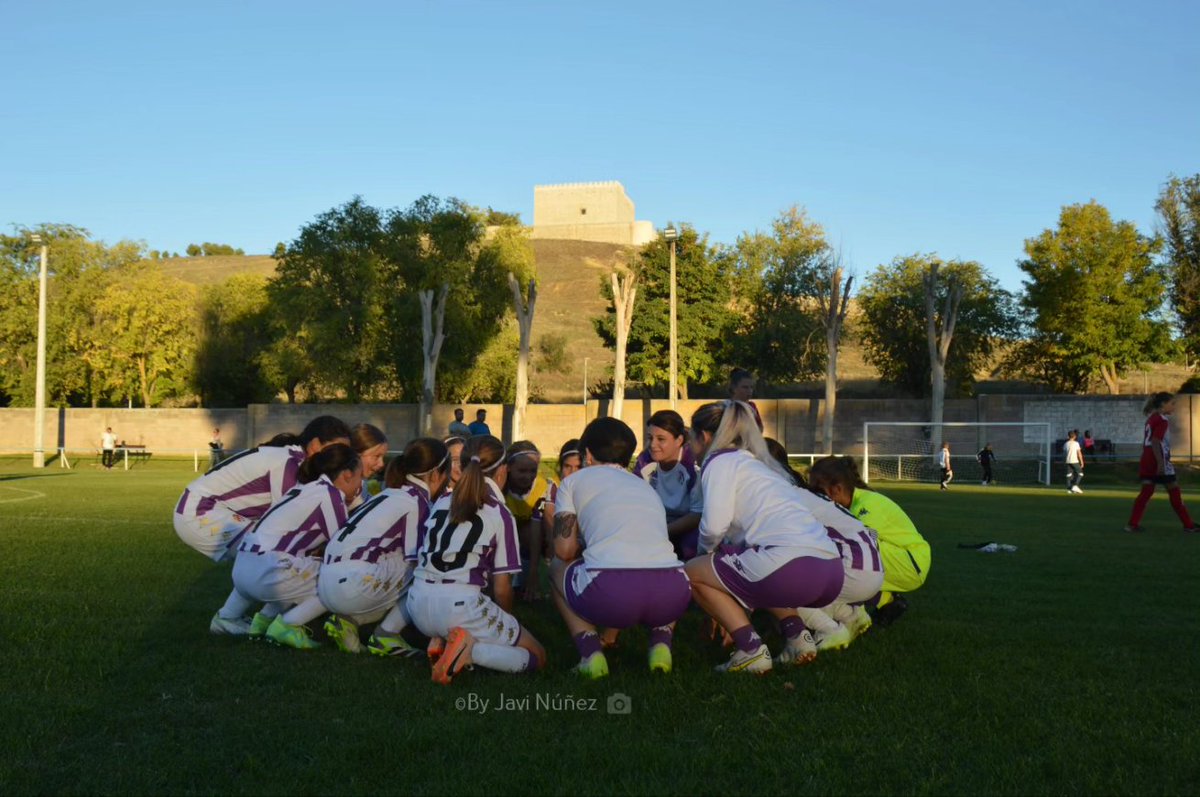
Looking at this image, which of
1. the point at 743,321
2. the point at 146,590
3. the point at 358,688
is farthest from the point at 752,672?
the point at 743,321

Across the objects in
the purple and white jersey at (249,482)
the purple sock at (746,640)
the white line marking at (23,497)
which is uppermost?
the purple and white jersey at (249,482)

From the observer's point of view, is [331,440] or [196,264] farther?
[196,264]

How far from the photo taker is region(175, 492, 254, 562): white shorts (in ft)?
22.6

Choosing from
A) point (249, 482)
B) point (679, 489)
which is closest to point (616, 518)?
point (679, 489)

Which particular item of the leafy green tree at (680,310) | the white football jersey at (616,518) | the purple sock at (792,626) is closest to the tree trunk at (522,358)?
the leafy green tree at (680,310)

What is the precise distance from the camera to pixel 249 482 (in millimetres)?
7027

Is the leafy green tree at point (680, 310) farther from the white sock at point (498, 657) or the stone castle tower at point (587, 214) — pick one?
the stone castle tower at point (587, 214)

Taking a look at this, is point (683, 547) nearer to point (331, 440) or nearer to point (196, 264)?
point (331, 440)

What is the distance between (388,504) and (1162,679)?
4.26m

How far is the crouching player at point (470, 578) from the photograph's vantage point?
502 cm

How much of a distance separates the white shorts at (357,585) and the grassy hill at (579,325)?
39.7 meters

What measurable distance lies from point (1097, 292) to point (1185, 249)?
11.7ft

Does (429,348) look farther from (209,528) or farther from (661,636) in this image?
(661,636)

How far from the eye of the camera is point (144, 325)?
4659 cm
